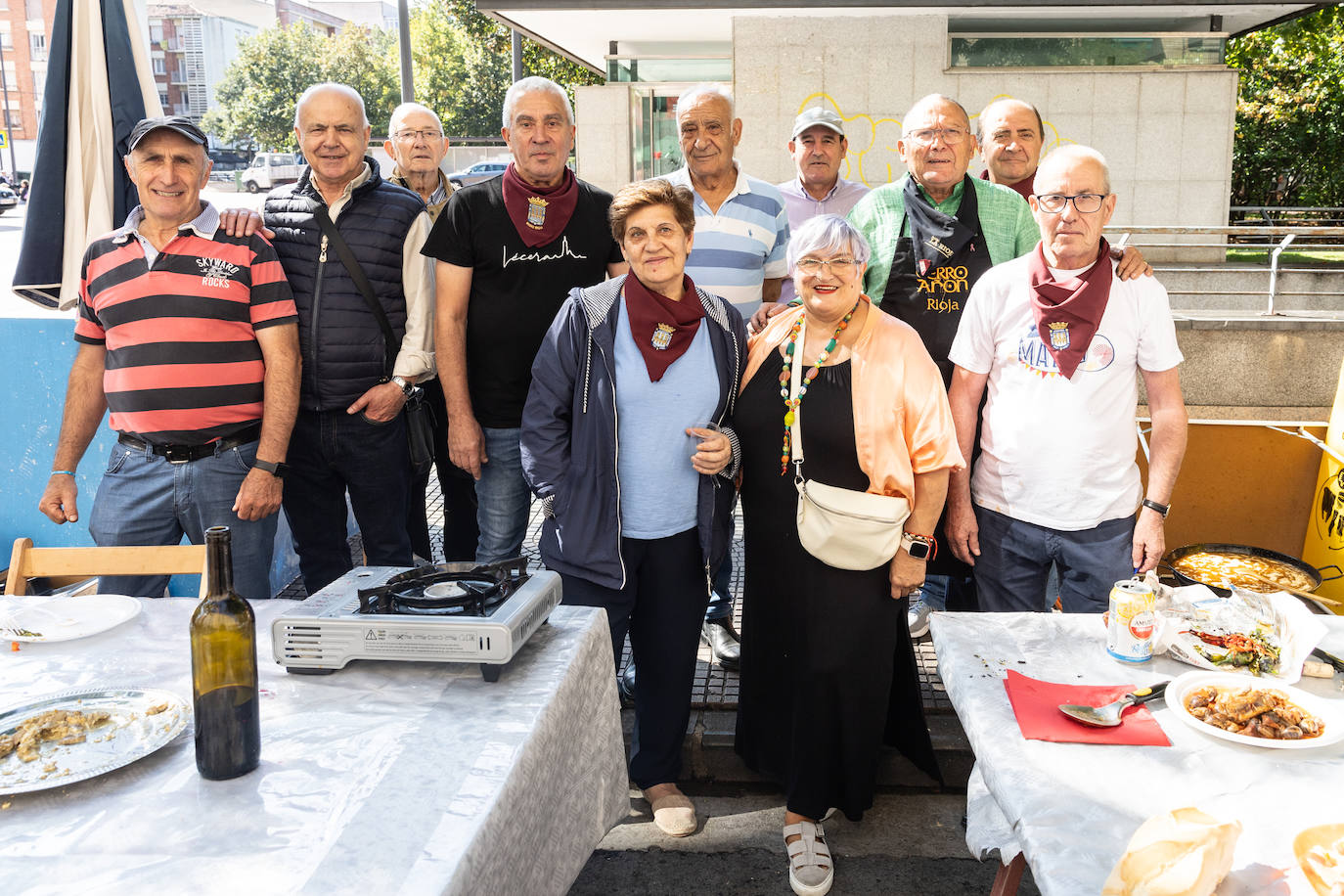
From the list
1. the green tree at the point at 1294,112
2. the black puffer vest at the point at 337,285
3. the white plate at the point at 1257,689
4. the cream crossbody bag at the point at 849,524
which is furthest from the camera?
the green tree at the point at 1294,112

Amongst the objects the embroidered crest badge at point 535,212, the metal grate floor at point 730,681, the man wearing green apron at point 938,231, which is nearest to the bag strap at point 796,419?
the man wearing green apron at point 938,231

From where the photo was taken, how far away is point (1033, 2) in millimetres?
10758

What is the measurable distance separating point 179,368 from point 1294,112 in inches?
863

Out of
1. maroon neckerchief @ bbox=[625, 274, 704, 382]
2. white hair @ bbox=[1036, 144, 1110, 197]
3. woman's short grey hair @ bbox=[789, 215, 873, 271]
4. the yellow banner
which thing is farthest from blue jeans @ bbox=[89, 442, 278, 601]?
the yellow banner

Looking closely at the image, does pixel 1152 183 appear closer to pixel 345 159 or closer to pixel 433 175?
pixel 433 175

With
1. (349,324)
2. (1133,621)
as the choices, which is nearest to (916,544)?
(1133,621)

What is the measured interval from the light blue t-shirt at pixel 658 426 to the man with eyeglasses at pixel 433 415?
1.15 meters

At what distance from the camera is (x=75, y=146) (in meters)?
3.94

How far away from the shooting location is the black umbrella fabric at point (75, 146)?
12.9ft

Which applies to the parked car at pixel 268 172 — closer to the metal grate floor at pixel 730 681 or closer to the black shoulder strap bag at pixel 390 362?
the metal grate floor at pixel 730 681

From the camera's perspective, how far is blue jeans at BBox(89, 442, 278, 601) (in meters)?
3.33

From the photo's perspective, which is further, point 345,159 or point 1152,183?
point 1152,183

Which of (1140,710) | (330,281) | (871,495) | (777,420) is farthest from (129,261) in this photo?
(1140,710)

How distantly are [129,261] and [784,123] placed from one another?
9613 mm
